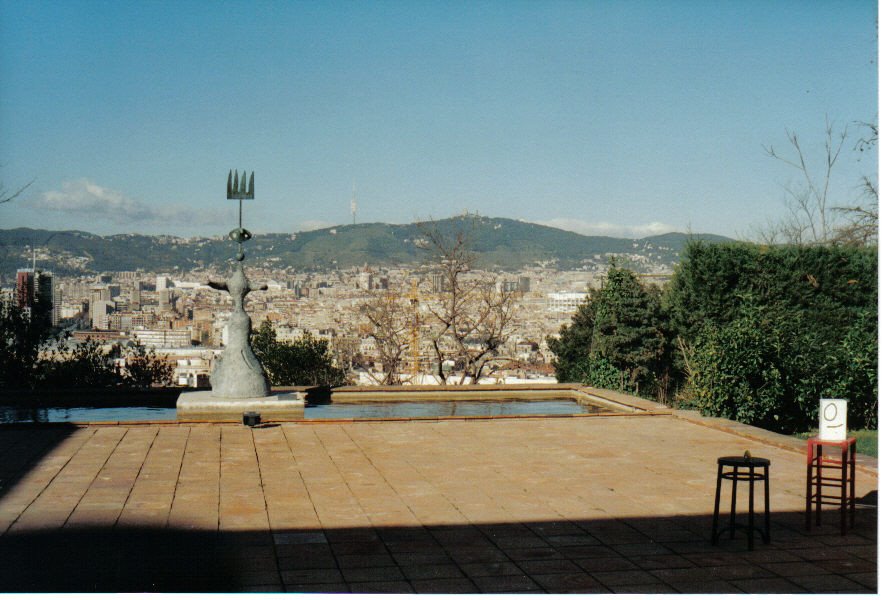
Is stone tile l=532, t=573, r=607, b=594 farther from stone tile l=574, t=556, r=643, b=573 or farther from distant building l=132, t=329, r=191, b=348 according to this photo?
distant building l=132, t=329, r=191, b=348

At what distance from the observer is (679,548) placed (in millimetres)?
4512

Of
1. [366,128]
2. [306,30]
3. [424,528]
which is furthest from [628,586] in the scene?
[366,128]

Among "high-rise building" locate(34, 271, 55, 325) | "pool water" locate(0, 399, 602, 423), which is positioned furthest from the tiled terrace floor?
"high-rise building" locate(34, 271, 55, 325)

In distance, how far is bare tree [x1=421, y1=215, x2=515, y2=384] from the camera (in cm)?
1647

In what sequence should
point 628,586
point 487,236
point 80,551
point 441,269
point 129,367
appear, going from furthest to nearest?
point 487,236 → point 441,269 → point 129,367 → point 80,551 → point 628,586

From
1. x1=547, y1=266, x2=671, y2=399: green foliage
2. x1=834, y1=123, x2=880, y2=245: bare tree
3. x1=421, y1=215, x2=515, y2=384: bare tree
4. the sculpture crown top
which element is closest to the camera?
the sculpture crown top

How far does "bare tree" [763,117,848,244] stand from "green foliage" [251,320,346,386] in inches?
431

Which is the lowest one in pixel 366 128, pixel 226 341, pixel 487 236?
pixel 226 341

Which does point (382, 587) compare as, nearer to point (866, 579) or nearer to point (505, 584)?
point (505, 584)

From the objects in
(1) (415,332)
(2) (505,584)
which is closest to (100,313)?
(1) (415,332)

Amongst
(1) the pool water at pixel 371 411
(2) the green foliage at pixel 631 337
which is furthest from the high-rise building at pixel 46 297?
(2) the green foliage at pixel 631 337

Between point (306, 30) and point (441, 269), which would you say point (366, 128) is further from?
point (306, 30)

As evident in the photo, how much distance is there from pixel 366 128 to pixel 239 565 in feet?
53.4

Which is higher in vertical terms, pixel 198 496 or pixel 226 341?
pixel 226 341
